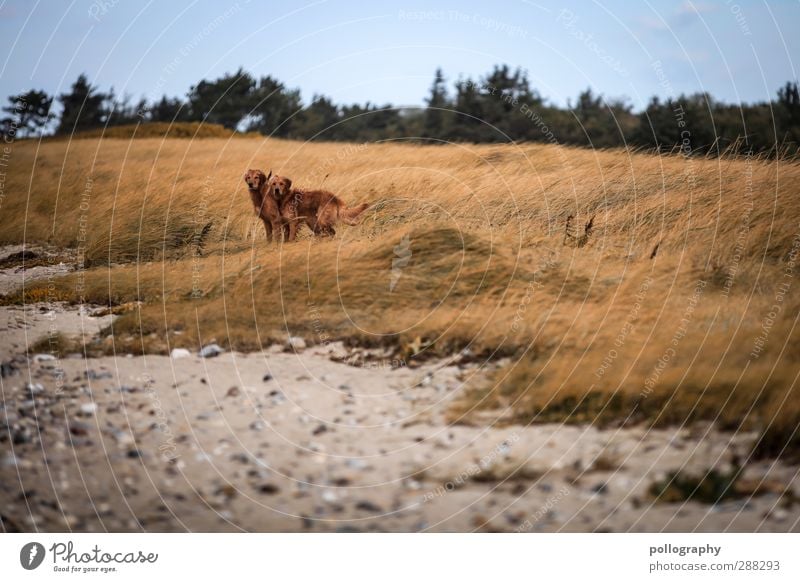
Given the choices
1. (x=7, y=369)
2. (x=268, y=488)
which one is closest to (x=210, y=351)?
(x=7, y=369)

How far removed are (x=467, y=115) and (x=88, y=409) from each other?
46.8ft

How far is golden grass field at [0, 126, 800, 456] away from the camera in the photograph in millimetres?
5723

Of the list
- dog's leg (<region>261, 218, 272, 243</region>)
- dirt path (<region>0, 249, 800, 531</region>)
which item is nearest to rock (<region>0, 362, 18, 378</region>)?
dirt path (<region>0, 249, 800, 531</region>)

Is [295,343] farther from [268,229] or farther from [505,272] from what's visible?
[268,229]

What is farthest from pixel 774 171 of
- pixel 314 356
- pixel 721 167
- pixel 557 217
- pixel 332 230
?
pixel 314 356

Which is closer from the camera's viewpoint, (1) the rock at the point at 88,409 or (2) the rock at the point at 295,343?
(1) the rock at the point at 88,409

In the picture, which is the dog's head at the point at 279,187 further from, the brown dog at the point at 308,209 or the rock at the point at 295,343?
the rock at the point at 295,343

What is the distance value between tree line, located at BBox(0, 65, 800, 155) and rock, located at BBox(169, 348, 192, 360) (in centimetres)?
635

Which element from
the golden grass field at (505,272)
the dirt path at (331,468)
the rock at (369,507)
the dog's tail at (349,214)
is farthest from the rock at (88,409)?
the dog's tail at (349,214)

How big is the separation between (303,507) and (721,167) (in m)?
7.45

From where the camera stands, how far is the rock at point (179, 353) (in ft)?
21.4

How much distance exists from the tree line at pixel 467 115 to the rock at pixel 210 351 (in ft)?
21.3

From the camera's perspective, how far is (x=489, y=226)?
351 inches
